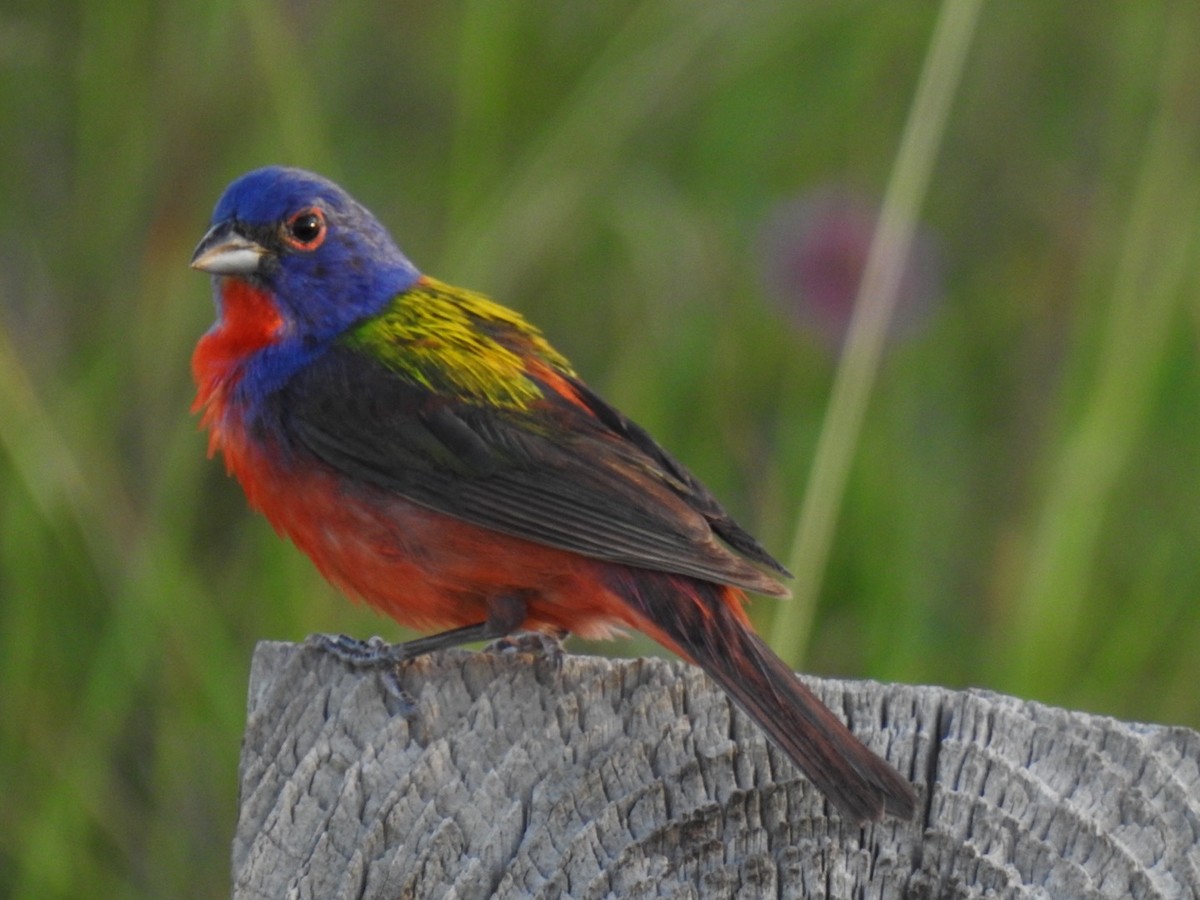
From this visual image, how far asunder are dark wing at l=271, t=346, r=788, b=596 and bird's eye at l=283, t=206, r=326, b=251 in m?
0.33

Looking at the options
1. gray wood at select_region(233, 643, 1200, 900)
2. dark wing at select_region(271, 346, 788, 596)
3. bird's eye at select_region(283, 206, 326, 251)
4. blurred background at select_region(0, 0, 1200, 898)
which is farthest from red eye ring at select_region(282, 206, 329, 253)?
gray wood at select_region(233, 643, 1200, 900)

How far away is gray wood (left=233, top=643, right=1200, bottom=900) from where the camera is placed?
2.13 m

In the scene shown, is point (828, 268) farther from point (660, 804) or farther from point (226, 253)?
point (660, 804)

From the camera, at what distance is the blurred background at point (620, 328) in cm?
432

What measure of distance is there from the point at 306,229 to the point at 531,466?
0.93m

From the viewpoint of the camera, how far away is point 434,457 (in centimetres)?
357

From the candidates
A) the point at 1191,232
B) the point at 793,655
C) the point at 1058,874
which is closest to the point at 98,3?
the point at 793,655

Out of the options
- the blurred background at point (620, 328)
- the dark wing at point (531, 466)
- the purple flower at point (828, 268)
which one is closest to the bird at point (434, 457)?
the dark wing at point (531, 466)

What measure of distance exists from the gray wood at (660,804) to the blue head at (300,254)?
173 cm

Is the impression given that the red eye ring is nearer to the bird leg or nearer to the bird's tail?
the bird leg

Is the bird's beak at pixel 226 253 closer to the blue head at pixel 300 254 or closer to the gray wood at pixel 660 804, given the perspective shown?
the blue head at pixel 300 254

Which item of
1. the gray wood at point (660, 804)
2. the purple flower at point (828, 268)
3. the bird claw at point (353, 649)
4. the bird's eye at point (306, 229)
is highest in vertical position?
the purple flower at point (828, 268)

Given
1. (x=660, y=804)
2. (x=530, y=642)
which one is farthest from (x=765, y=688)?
(x=530, y=642)

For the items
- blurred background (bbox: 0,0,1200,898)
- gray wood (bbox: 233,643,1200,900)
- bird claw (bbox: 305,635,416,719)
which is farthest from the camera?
blurred background (bbox: 0,0,1200,898)
